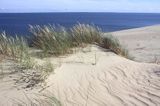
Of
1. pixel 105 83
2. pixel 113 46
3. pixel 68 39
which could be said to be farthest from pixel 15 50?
pixel 113 46

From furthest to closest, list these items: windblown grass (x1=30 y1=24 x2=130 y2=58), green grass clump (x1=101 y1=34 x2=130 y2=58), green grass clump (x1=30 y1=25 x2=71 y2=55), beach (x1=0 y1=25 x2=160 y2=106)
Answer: green grass clump (x1=101 y1=34 x2=130 y2=58) < windblown grass (x1=30 y1=24 x2=130 y2=58) < green grass clump (x1=30 y1=25 x2=71 y2=55) < beach (x1=0 y1=25 x2=160 y2=106)

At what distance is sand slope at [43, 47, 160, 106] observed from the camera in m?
7.26

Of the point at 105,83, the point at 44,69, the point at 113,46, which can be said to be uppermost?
the point at 44,69

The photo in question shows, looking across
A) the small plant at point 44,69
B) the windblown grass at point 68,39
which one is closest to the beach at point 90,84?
the small plant at point 44,69

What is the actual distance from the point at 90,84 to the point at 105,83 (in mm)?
341

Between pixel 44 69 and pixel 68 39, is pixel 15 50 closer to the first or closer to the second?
pixel 44 69

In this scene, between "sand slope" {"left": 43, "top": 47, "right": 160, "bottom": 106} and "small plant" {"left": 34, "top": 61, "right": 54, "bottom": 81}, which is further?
"small plant" {"left": 34, "top": 61, "right": 54, "bottom": 81}

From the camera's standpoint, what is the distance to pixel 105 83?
8.11 metres

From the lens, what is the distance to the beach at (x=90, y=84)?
723 centimetres

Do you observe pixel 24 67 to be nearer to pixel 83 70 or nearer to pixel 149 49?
pixel 83 70

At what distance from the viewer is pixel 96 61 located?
31.7 ft

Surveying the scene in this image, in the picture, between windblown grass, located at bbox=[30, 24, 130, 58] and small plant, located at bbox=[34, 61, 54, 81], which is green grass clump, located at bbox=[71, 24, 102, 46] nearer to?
windblown grass, located at bbox=[30, 24, 130, 58]

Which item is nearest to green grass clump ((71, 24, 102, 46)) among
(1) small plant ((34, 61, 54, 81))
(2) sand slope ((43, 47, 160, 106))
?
(2) sand slope ((43, 47, 160, 106))

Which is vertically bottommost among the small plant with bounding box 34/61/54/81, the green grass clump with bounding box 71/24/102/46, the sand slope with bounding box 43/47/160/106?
the sand slope with bounding box 43/47/160/106
